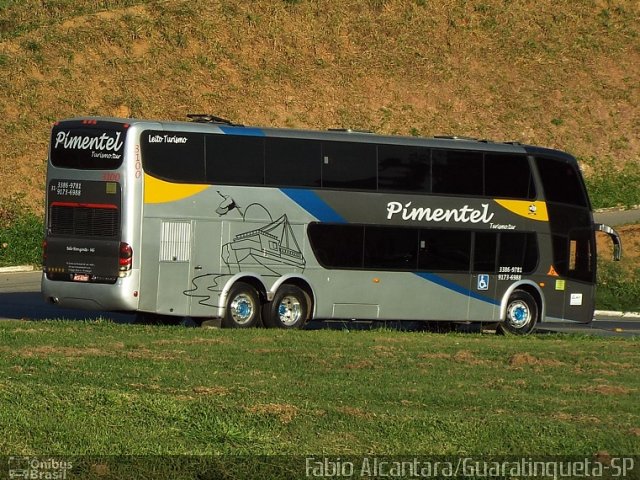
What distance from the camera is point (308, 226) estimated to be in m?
25.3

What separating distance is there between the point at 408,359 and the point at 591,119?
42029 mm

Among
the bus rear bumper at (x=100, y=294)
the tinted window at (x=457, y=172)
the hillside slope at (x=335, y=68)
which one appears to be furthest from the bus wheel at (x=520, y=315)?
the hillside slope at (x=335, y=68)

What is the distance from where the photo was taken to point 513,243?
2778cm

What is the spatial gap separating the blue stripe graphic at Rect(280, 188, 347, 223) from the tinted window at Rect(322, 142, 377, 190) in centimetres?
34

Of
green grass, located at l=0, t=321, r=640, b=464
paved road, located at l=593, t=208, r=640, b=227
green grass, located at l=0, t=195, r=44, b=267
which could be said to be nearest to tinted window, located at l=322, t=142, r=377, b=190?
green grass, located at l=0, t=321, r=640, b=464

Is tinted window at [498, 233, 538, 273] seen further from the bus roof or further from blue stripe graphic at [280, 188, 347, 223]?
blue stripe graphic at [280, 188, 347, 223]

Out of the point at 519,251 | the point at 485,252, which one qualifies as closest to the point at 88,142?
the point at 485,252

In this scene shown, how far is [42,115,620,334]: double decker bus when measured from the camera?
23547 mm

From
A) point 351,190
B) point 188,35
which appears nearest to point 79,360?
point 351,190

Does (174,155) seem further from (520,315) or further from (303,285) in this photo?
(520,315)

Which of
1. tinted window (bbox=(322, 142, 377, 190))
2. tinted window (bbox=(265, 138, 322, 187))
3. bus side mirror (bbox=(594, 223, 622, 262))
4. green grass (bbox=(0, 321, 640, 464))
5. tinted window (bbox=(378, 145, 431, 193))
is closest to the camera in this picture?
green grass (bbox=(0, 321, 640, 464))

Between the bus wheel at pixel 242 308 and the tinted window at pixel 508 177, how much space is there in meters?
5.64

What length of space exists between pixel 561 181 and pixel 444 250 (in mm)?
3355

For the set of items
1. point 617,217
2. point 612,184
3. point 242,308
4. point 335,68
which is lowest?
point 242,308
